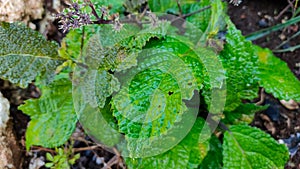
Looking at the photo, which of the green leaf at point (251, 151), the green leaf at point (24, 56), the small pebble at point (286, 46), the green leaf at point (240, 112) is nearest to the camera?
the green leaf at point (24, 56)

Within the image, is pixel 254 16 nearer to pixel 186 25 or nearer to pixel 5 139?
pixel 186 25

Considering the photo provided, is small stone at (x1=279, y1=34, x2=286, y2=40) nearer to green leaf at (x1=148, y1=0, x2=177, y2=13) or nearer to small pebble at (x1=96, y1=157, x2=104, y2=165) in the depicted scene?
green leaf at (x1=148, y1=0, x2=177, y2=13)

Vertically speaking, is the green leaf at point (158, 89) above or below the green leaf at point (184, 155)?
above

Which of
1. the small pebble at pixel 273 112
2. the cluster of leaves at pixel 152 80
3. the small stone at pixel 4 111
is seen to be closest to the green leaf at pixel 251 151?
the cluster of leaves at pixel 152 80

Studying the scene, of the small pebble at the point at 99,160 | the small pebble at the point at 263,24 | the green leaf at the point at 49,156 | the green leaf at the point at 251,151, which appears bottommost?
the small pebble at the point at 99,160

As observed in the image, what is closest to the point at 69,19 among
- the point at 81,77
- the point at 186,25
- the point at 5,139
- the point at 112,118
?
the point at 81,77

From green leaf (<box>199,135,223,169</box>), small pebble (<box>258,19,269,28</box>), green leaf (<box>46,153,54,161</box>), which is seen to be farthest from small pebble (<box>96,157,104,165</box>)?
small pebble (<box>258,19,269,28</box>)

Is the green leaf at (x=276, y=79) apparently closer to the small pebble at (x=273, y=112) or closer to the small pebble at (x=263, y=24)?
the small pebble at (x=273, y=112)

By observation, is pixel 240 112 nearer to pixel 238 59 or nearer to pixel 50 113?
pixel 238 59
